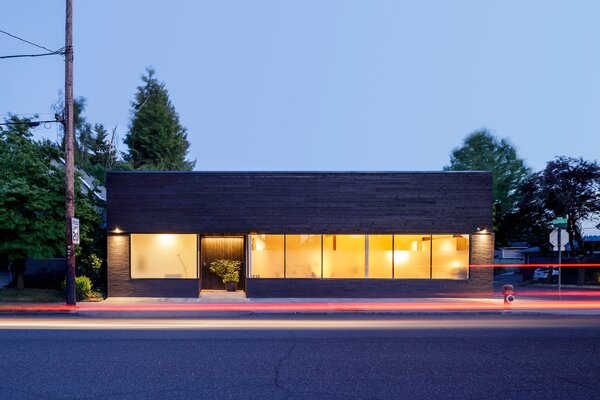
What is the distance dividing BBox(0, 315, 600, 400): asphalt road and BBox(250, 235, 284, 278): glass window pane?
272 inches

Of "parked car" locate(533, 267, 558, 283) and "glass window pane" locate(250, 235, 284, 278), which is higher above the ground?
"glass window pane" locate(250, 235, 284, 278)

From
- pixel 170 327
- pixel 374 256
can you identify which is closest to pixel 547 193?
pixel 374 256

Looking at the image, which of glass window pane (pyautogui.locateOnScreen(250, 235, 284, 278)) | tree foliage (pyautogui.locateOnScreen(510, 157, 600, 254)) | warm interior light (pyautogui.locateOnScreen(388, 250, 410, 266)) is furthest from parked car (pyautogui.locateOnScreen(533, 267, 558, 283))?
glass window pane (pyautogui.locateOnScreen(250, 235, 284, 278))

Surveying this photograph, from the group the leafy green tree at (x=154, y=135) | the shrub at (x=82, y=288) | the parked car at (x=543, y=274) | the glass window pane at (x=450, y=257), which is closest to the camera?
the shrub at (x=82, y=288)

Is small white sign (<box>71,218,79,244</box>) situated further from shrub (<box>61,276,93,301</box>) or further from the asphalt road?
the asphalt road

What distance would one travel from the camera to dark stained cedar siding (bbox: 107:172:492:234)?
19.1 m

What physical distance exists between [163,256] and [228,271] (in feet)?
9.09

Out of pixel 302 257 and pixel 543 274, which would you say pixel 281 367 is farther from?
pixel 543 274

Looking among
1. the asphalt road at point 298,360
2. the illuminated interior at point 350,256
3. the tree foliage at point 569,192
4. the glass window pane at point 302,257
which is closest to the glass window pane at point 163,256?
the illuminated interior at point 350,256

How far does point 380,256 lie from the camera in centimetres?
1942

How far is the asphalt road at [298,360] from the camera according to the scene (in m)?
6.26

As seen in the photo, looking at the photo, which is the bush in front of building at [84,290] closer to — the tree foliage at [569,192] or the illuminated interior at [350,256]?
the illuminated interior at [350,256]

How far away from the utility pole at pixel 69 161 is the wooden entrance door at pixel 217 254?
18.4 ft

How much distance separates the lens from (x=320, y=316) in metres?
14.7
